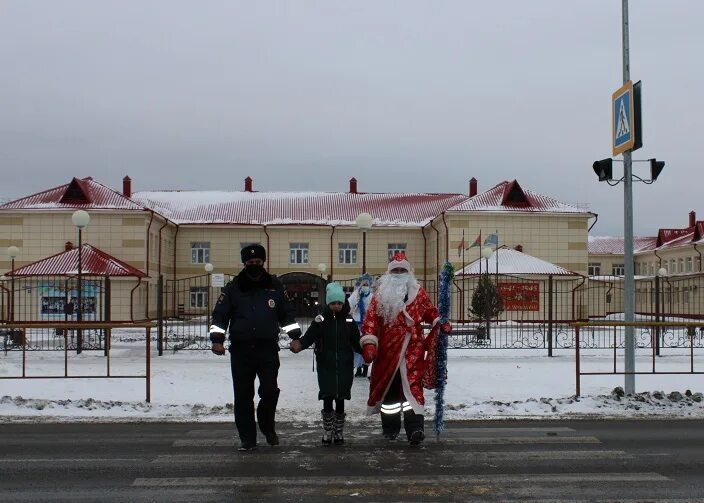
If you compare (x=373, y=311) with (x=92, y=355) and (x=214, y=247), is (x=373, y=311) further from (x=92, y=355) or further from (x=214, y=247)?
(x=214, y=247)

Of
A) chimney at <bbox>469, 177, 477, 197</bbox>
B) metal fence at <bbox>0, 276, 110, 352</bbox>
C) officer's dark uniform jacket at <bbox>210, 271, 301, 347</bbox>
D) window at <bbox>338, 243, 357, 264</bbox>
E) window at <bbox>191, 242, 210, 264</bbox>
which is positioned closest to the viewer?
officer's dark uniform jacket at <bbox>210, 271, 301, 347</bbox>

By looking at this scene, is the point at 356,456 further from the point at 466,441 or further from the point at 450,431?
the point at 450,431

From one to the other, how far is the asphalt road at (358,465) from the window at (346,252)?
3973 cm

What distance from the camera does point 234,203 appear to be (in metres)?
52.2

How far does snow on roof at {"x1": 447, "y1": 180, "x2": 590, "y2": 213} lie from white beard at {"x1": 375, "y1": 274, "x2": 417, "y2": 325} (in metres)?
35.6

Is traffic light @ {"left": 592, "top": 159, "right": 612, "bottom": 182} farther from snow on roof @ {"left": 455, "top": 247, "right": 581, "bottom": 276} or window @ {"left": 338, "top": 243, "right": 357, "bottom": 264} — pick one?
window @ {"left": 338, "top": 243, "right": 357, "bottom": 264}

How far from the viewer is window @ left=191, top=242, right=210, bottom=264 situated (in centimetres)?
4925

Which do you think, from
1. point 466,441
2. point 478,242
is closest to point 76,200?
point 478,242

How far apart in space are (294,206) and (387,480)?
4537 centimetres

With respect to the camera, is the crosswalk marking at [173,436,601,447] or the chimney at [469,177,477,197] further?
the chimney at [469,177,477,197]

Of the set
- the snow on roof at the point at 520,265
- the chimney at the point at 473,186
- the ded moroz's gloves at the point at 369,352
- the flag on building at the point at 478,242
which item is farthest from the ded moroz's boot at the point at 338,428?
the chimney at the point at 473,186

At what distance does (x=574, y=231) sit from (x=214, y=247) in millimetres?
20595

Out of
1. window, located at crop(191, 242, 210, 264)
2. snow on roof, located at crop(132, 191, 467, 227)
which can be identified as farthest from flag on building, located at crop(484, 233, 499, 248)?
window, located at crop(191, 242, 210, 264)

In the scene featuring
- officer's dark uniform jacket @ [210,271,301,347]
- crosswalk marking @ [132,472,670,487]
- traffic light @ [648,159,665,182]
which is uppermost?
traffic light @ [648,159,665,182]
